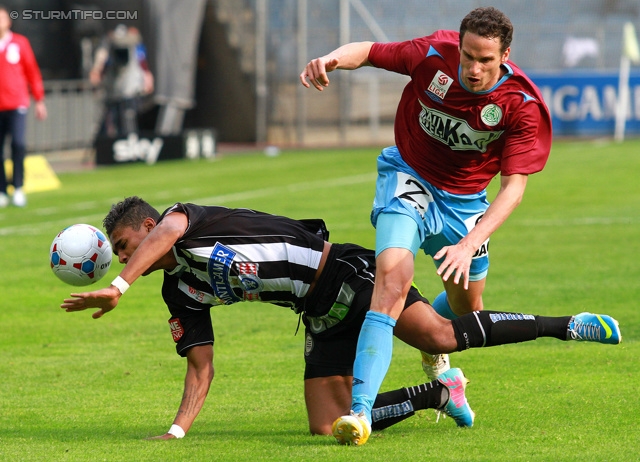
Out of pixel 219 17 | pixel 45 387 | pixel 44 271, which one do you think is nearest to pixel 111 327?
pixel 45 387

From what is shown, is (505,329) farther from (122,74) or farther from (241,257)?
(122,74)

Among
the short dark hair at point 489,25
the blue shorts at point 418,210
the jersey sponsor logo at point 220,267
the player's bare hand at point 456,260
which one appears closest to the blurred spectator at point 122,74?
the blue shorts at point 418,210

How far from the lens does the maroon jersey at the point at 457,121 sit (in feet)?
18.4

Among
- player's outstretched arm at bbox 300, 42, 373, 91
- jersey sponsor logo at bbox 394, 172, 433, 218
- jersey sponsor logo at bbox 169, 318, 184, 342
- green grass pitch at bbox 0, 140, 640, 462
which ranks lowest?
green grass pitch at bbox 0, 140, 640, 462

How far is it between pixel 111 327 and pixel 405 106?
3493 mm

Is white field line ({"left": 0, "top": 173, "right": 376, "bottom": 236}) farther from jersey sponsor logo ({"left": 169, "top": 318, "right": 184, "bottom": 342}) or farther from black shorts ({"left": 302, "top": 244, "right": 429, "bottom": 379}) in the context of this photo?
black shorts ({"left": 302, "top": 244, "right": 429, "bottom": 379})

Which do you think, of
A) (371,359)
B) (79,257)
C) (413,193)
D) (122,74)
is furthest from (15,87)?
(371,359)

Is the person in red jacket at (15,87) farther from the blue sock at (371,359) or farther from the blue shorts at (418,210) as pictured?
the blue sock at (371,359)

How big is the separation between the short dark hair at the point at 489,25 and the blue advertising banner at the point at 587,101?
81.8 feet

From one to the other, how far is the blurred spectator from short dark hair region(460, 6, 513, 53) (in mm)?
20283

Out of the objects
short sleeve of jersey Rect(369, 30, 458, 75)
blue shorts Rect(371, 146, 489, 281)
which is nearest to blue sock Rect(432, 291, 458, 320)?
blue shorts Rect(371, 146, 489, 281)

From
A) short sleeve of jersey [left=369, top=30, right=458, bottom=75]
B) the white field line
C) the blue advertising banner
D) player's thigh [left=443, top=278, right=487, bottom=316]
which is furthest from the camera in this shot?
the blue advertising banner

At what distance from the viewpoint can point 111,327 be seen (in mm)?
8578

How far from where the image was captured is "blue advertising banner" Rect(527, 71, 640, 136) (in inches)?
1169
